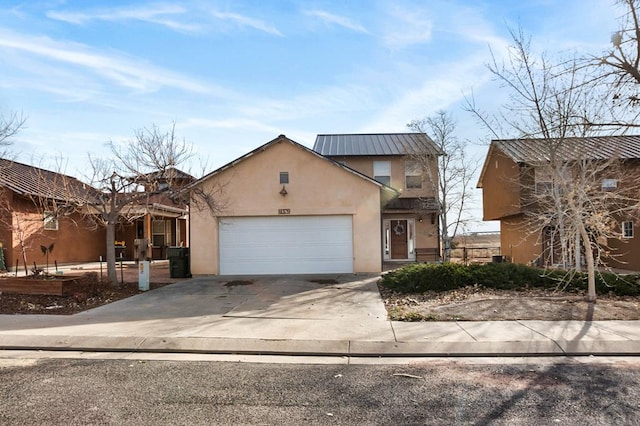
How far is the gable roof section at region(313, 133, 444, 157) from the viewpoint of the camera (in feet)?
68.2

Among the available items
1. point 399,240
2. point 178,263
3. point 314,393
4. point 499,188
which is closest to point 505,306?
point 314,393

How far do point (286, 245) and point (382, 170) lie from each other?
9.30 metres

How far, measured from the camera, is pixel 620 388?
15.6 feet

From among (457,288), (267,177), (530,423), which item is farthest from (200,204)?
(530,423)

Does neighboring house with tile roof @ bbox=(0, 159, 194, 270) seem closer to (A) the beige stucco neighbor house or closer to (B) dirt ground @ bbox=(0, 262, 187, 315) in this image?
(A) the beige stucco neighbor house

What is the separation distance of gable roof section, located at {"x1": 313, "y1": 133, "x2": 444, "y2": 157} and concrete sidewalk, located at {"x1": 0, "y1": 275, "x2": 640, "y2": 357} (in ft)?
41.6

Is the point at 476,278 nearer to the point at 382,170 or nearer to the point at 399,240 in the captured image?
the point at 399,240

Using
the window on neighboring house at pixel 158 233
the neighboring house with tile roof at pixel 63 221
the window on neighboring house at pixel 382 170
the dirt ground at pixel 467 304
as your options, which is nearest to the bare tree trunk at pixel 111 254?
the dirt ground at pixel 467 304

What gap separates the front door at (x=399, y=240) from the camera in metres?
22.2

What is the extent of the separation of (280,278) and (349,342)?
7475 mm

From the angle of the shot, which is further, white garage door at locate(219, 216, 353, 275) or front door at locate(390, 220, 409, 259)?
front door at locate(390, 220, 409, 259)

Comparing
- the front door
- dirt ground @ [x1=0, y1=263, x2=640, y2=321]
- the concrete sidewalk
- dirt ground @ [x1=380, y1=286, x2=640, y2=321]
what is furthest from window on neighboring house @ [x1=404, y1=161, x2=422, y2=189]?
the concrete sidewalk

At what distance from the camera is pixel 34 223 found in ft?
57.7

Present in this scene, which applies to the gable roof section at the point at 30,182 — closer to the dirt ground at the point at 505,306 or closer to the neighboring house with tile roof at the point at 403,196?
the dirt ground at the point at 505,306
